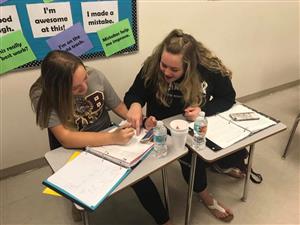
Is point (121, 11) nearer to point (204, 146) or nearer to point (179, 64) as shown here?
point (179, 64)

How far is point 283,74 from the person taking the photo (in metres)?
3.26

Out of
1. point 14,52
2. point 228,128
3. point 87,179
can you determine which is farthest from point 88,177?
point 14,52

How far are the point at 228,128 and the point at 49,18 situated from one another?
118 cm

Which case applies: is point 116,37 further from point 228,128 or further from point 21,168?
point 21,168

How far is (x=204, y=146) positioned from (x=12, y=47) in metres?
1.21

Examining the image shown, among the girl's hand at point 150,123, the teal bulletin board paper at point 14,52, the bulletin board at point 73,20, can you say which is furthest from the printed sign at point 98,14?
the girl's hand at point 150,123

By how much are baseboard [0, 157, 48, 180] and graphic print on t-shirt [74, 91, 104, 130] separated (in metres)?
0.87

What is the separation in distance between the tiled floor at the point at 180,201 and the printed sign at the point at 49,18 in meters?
1.02

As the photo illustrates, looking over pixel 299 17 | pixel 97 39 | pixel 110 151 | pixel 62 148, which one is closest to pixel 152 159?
pixel 110 151

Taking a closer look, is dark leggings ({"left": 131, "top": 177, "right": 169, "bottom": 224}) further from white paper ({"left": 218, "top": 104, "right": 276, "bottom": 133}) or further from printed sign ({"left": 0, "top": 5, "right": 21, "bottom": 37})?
printed sign ({"left": 0, "top": 5, "right": 21, "bottom": 37})

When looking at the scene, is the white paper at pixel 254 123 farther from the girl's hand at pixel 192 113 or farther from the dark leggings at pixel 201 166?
the dark leggings at pixel 201 166

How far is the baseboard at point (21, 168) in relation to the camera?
6.78 ft

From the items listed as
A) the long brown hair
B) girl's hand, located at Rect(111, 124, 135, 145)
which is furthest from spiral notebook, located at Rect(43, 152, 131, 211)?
the long brown hair

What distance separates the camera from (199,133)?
4.23 ft
